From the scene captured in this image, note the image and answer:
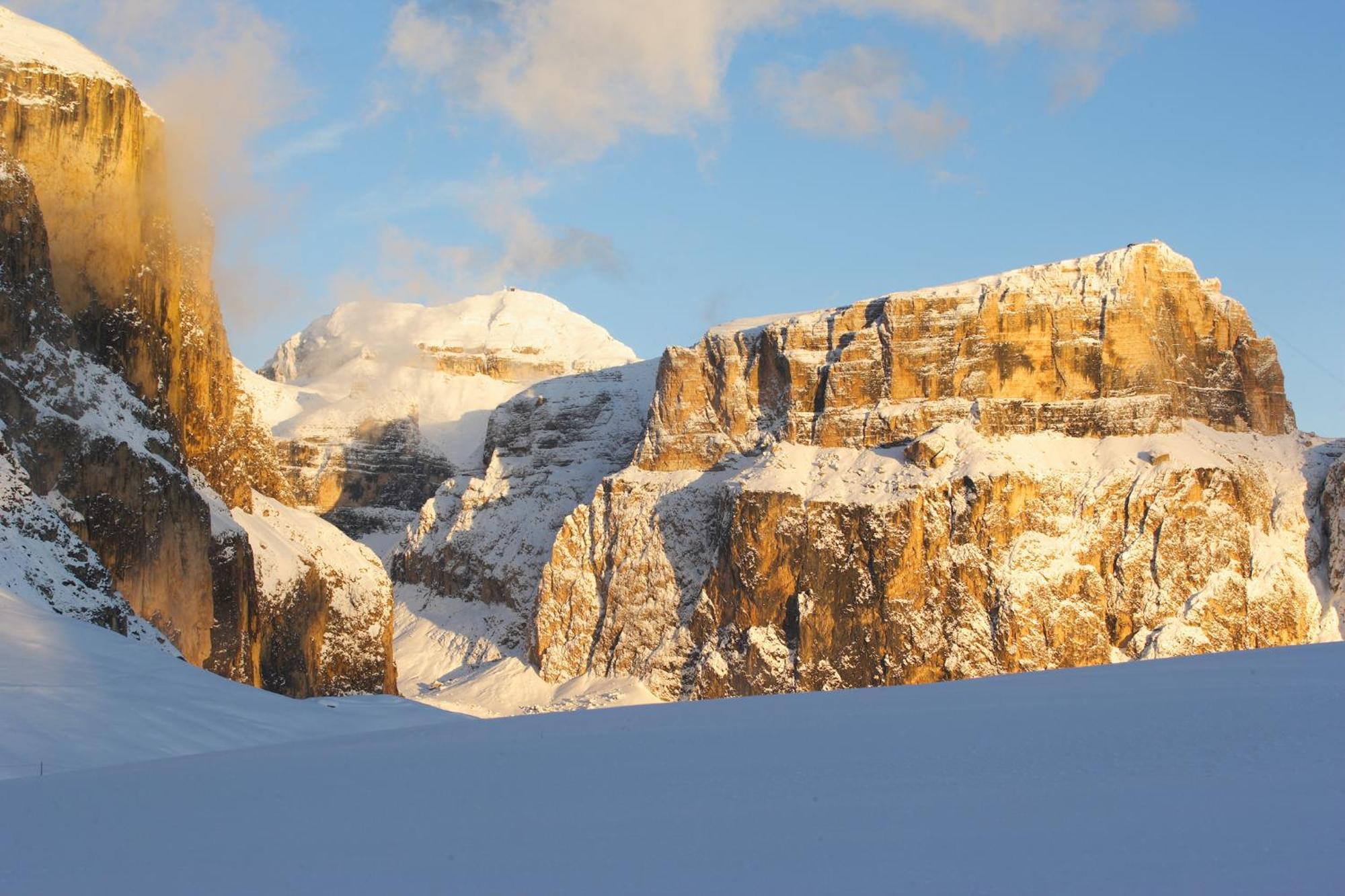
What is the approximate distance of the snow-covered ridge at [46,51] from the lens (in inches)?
2264

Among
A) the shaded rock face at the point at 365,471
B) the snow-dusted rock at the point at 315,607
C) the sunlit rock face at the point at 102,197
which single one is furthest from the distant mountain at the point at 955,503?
the sunlit rock face at the point at 102,197

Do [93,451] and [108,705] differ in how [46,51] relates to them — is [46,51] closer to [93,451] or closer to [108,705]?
[93,451]

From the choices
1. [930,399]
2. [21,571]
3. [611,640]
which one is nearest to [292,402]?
[611,640]

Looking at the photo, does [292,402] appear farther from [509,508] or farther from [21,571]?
[21,571]

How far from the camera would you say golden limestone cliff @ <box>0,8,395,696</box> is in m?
49.9

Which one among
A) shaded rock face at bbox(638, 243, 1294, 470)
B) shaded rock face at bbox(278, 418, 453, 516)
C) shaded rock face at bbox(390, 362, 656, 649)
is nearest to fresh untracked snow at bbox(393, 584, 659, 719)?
shaded rock face at bbox(390, 362, 656, 649)

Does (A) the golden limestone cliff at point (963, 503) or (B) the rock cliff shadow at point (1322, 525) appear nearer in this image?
(A) the golden limestone cliff at point (963, 503)

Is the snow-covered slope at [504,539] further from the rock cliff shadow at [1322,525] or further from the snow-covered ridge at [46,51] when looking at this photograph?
the snow-covered ridge at [46,51]

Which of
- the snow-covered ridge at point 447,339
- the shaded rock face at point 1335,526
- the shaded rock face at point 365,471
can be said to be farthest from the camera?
the snow-covered ridge at point 447,339

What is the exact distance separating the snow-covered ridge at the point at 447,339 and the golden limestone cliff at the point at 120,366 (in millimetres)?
115074

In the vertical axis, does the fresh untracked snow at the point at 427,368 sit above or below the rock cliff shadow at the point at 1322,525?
above

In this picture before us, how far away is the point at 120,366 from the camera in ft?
187

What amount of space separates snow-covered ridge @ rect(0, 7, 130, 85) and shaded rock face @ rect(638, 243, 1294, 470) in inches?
2721

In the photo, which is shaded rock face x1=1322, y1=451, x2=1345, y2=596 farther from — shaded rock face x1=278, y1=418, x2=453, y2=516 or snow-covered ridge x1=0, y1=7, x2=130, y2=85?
shaded rock face x1=278, y1=418, x2=453, y2=516
